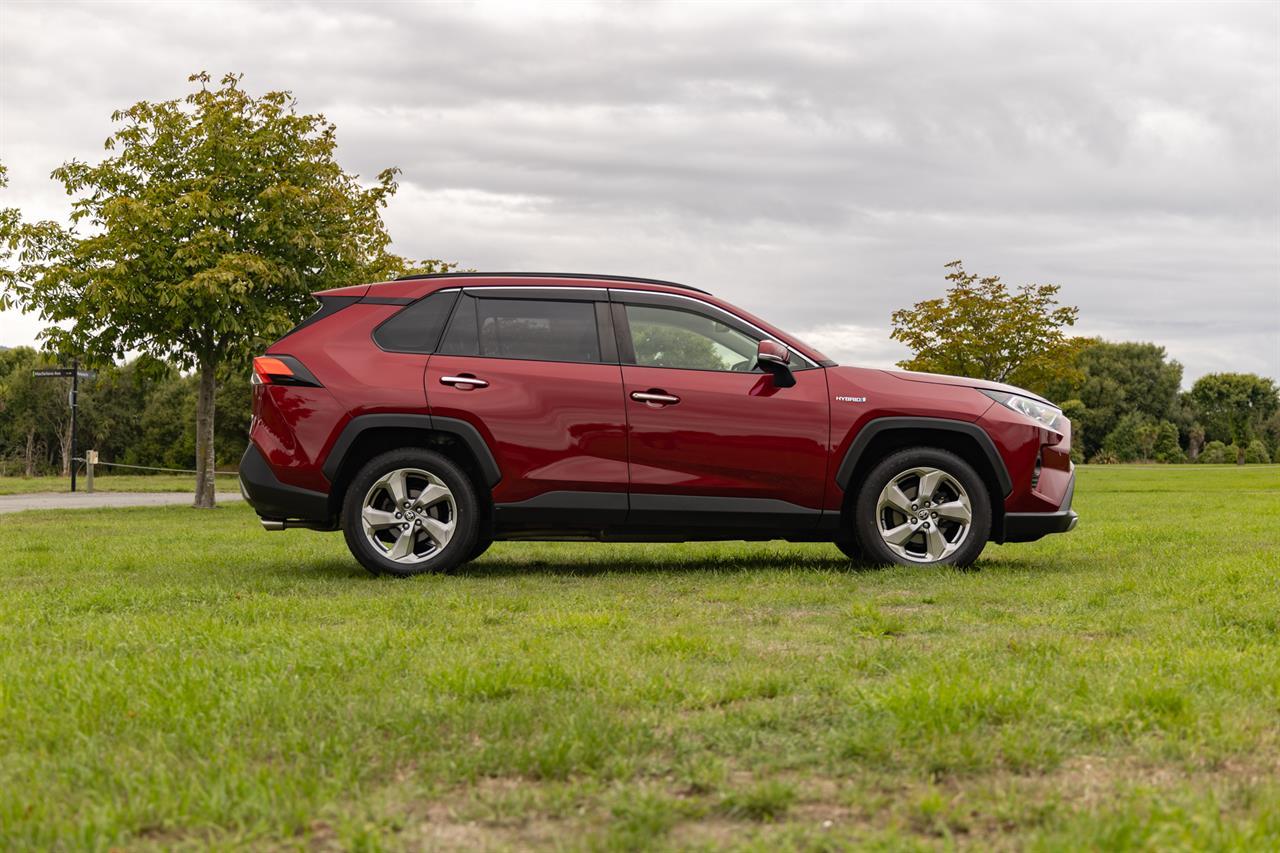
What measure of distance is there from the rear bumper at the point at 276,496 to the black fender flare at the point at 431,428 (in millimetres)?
338

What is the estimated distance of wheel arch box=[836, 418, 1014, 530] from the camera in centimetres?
814

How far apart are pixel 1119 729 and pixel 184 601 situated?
5087mm

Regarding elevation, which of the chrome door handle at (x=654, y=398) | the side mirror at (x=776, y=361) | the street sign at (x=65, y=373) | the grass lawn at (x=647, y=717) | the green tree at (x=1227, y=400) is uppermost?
the green tree at (x=1227, y=400)

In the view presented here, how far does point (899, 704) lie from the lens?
3.85 meters

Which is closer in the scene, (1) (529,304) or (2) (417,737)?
(2) (417,737)

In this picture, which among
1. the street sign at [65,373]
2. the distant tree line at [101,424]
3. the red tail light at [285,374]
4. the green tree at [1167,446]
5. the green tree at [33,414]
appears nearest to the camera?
the red tail light at [285,374]

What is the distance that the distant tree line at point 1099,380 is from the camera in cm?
4319

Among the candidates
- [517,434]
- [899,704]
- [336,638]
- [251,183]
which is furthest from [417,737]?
[251,183]

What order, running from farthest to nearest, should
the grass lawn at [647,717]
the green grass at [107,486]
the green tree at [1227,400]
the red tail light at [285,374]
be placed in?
the green tree at [1227,400]
the green grass at [107,486]
the red tail light at [285,374]
the grass lawn at [647,717]

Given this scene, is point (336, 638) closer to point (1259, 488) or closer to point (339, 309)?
point (339, 309)

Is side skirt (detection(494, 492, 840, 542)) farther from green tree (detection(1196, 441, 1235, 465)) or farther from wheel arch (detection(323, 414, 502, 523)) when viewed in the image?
green tree (detection(1196, 441, 1235, 465))

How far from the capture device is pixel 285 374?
8125 mm

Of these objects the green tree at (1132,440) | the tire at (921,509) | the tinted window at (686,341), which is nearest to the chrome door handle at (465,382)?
the tinted window at (686,341)

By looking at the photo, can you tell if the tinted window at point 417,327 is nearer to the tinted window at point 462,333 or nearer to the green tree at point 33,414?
the tinted window at point 462,333
